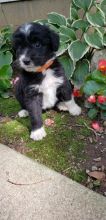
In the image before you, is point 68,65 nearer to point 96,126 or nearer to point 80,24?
point 80,24

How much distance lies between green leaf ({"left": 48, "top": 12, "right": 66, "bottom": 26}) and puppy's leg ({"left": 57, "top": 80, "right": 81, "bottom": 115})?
1.23m

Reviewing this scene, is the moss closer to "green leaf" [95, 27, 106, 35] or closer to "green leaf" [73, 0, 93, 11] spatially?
"green leaf" [95, 27, 106, 35]

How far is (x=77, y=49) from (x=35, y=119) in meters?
1.26

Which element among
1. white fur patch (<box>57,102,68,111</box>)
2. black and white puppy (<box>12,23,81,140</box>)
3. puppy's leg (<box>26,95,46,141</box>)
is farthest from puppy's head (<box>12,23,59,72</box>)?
white fur patch (<box>57,102,68,111</box>)

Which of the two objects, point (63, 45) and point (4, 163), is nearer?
point (4, 163)

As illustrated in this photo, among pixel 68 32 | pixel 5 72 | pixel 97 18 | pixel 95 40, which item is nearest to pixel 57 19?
pixel 68 32

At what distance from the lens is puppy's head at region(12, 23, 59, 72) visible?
12.6 feet

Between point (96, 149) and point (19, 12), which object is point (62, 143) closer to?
point (96, 149)

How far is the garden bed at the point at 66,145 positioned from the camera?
362 cm

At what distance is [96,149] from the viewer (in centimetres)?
388

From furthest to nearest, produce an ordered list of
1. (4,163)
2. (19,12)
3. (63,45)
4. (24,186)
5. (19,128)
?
1. (19,12)
2. (63,45)
3. (19,128)
4. (4,163)
5. (24,186)

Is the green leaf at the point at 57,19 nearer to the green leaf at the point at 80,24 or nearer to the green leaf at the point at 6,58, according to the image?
the green leaf at the point at 80,24

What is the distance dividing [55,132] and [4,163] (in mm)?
659

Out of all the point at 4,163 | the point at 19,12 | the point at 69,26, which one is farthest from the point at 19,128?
the point at 19,12
